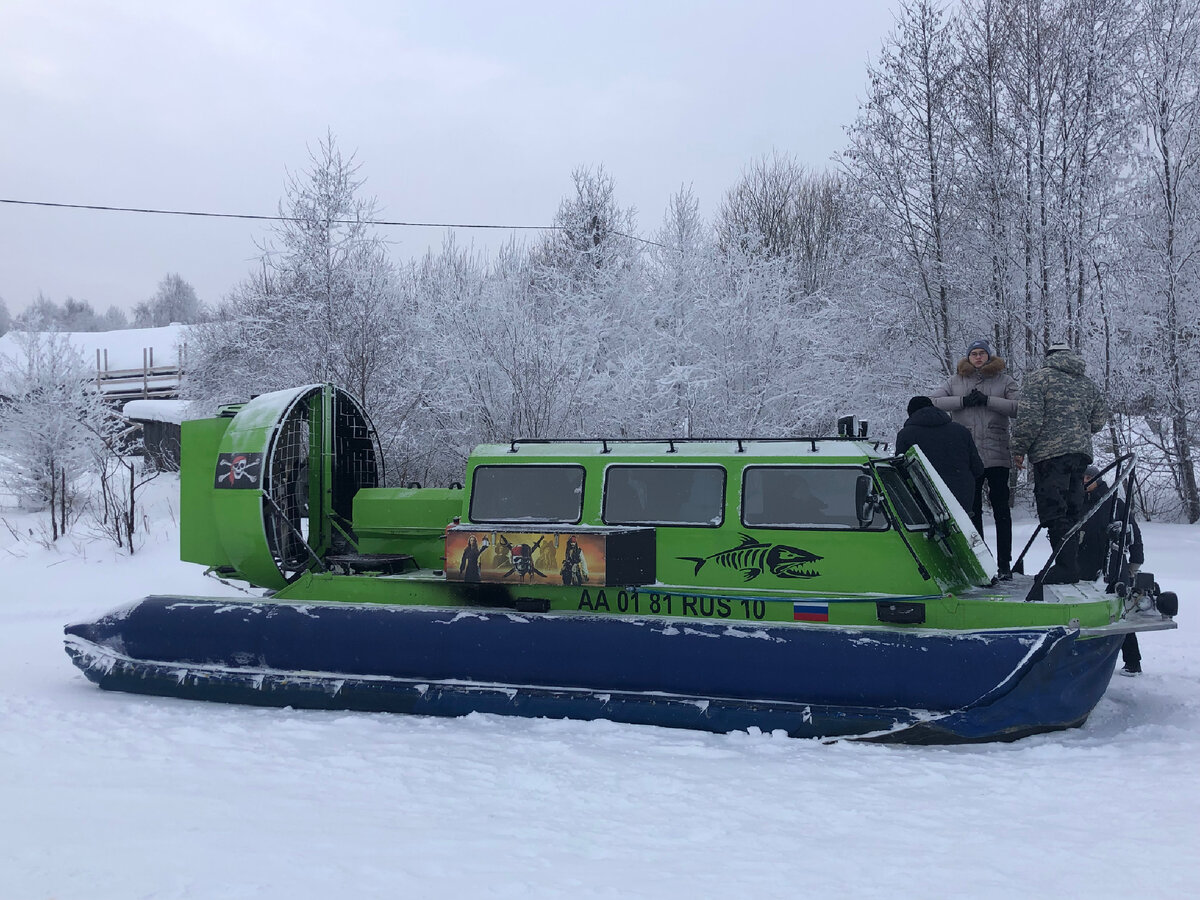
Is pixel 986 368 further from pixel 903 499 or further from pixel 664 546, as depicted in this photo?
pixel 664 546

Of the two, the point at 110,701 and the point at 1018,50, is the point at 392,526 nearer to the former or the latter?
the point at 110,701

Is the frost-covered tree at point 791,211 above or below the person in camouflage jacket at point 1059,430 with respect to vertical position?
above

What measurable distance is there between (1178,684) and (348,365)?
43.4 feet

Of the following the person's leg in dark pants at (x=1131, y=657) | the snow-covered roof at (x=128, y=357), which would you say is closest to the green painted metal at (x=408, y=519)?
the person's leg in dark pants at (x=1131, y=657)

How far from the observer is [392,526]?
23.6ft

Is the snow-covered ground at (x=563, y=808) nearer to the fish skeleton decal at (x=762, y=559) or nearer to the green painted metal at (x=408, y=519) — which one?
the fish skeleton decal at (x=762, y=559)

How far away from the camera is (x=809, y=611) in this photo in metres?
5.74

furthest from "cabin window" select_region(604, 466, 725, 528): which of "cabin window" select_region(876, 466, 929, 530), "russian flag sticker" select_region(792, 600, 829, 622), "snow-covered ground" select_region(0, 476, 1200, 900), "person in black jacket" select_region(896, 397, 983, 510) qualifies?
"person in black jacket" select_region(896, 397, 983, 510)

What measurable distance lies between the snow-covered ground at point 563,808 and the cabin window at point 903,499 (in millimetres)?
1333

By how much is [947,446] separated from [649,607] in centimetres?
238

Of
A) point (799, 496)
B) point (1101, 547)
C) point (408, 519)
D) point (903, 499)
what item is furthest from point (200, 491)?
point (1101, 547)

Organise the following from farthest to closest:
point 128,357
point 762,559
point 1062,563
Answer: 1. point 128,357
2. point 1062,563
3. point 762,559

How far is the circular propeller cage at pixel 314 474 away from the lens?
6.68 meters

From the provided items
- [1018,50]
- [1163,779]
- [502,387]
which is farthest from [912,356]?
[1163,779]
